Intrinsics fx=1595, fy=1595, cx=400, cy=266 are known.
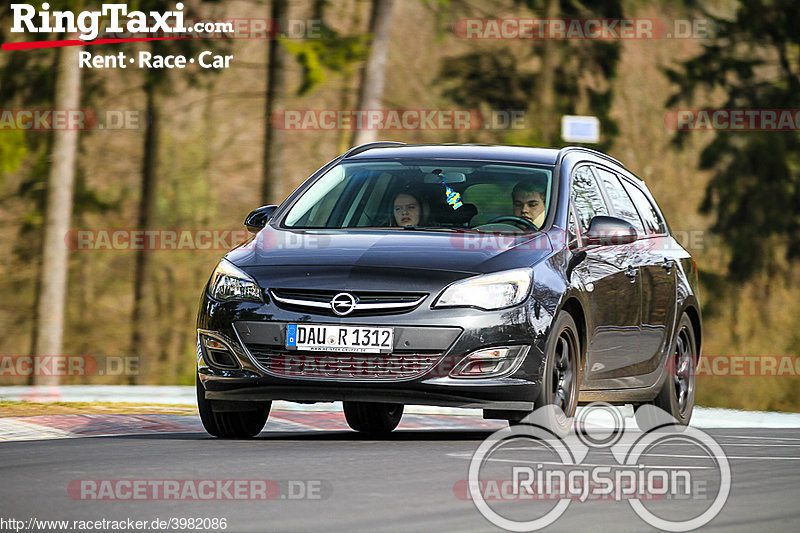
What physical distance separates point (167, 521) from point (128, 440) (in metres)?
3.37

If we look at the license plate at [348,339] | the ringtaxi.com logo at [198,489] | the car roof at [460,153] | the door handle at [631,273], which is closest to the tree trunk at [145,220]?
the car roof at [460,153]

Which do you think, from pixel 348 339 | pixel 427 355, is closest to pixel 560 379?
pixel 427 355

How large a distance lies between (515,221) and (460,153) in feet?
3.44

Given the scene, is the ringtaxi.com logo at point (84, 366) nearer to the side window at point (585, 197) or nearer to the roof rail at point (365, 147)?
the roof rail at point (365, 147)

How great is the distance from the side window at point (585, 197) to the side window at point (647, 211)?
2.94 ft

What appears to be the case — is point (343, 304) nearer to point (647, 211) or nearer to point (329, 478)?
point (329, 478)

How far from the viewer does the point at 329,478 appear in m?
7.75

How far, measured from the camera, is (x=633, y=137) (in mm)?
33562

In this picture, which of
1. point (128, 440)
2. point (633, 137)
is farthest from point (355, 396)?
point (633, 137)

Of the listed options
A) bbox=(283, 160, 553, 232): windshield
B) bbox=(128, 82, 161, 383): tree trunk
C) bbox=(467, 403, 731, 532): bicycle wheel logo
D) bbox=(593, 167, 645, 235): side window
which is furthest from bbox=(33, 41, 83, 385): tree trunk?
bbox=(467, 403, 731, 532): bicycle wheel logo

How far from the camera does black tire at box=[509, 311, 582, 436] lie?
368 inches

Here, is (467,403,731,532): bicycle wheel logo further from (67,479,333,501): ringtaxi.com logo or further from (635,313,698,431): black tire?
(635,313,698,431): black tire

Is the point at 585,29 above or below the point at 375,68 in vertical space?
above

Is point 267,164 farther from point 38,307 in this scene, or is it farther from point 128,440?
point 128,440
